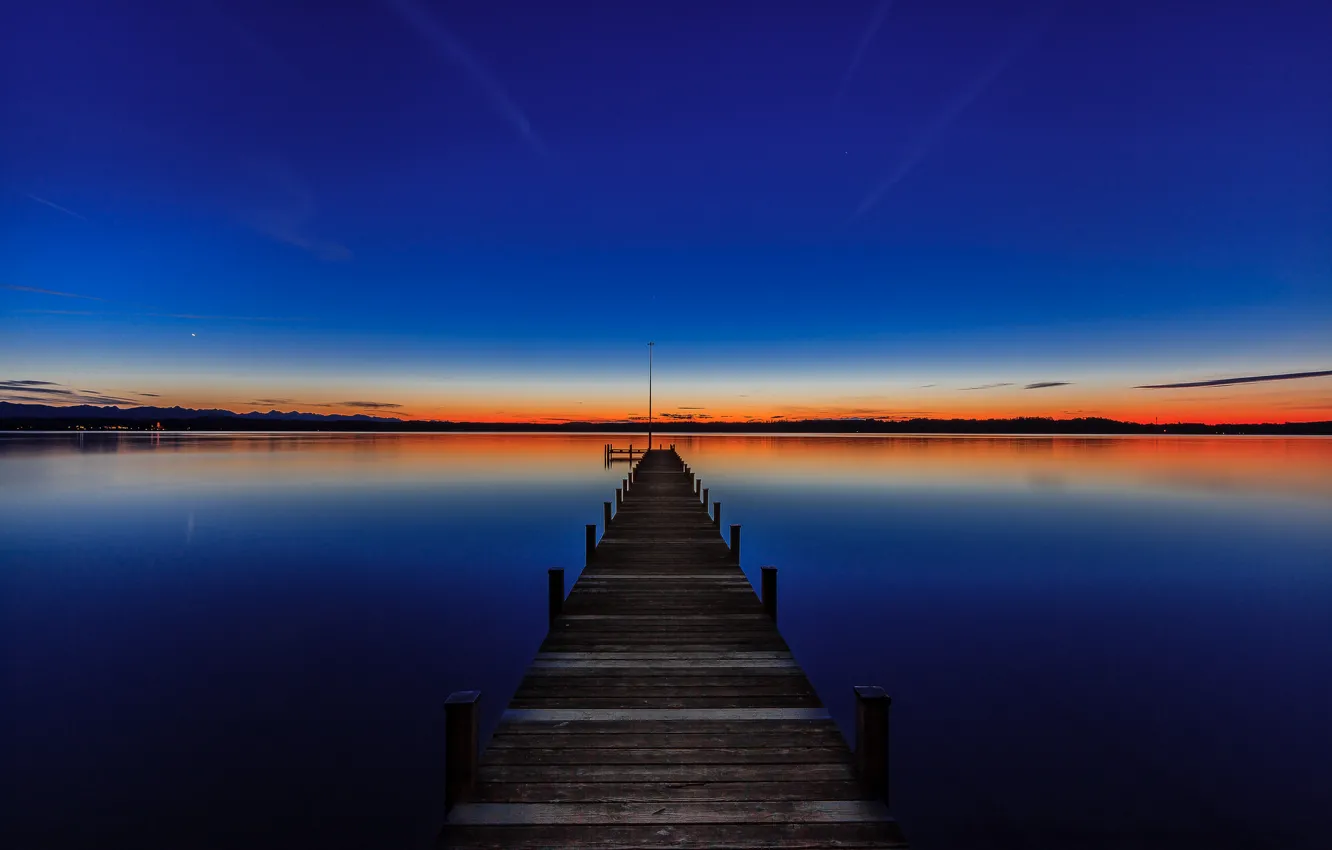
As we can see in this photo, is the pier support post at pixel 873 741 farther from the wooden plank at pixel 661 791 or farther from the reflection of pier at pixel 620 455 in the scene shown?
the reflection of pier at pixel 620 455

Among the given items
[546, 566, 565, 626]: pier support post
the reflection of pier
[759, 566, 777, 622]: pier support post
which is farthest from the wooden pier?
the reflection of pier

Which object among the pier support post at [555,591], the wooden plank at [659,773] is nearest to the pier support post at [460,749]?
the wooden plank at [659,773]

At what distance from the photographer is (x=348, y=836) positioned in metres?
6.74

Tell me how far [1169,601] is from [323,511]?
107ft

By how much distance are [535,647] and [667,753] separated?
799cm

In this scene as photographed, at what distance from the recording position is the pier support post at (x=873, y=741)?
494 centimetres

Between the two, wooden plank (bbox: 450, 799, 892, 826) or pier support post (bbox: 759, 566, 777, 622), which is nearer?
wooden plank (bbox: 450, 799, 892, 826)

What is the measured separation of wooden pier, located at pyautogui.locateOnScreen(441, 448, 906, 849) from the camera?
15.1ft

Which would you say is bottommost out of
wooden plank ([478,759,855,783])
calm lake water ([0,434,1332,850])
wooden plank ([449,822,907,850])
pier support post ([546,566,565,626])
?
calm lake water ([0,434,1332,850])

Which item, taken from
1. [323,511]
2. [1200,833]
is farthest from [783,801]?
[323,511]

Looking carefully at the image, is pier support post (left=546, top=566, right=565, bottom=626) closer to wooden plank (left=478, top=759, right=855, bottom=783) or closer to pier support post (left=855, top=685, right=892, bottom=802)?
wooden plank (left=478, top=759, right=855, bottom=783)

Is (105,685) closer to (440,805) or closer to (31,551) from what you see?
(440,805)

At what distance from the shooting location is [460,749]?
4812 mm

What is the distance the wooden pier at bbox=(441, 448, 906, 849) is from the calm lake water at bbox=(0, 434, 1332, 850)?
2374 mm
